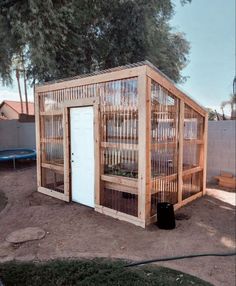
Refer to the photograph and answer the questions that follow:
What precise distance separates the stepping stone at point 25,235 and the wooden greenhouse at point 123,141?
1221 mm

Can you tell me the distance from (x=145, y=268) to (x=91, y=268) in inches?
24.9

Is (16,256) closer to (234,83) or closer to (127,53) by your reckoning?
(127,53)

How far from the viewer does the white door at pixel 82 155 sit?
192 inches

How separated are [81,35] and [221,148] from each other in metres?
5.78

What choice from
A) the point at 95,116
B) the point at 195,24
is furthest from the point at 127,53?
the point at 95,116

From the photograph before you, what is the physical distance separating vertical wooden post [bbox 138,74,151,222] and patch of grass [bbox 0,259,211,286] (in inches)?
48.2

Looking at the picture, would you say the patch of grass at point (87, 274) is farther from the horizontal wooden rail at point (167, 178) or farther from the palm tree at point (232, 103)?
the palm tree at point (232, 103)

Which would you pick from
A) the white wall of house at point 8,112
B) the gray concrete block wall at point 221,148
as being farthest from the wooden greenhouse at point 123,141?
the white wall of house at point 8,112

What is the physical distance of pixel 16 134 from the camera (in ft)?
38.3

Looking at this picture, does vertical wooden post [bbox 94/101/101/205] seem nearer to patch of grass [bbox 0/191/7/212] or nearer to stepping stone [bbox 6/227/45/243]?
stepping stone [bbox 6/227/45/243]

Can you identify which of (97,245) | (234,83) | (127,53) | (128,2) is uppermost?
(128,2)

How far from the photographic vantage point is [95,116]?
4613 millimetres

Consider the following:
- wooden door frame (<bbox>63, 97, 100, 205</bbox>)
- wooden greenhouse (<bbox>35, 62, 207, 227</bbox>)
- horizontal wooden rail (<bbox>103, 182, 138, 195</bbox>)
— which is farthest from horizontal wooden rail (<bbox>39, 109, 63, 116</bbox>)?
horizontal wooden rail (<bbox>103, 182, 138, 195</bbox>)

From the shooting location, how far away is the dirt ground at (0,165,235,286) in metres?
3.16
